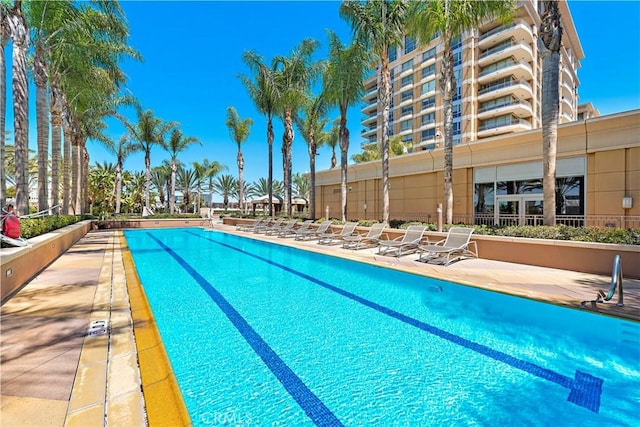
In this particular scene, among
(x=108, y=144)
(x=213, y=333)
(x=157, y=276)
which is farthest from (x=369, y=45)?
(x=108, y=144)

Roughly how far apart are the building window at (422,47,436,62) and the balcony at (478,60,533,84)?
8687mm

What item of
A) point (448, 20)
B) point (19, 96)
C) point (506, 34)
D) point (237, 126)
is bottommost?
point (19, 96)

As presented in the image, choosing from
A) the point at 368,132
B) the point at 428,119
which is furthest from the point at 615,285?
the point at 368,132

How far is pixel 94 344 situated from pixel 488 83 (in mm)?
49101

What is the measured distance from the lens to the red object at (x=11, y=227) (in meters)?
6.62

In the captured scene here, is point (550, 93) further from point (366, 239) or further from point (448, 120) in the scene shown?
point (366, 239)

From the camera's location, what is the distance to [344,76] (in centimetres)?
1762

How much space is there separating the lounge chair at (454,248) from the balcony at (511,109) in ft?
116

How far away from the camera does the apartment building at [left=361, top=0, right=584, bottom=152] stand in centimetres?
3803

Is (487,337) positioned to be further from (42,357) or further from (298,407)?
(42,357)

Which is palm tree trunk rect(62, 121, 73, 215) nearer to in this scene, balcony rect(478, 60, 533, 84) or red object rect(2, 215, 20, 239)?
red object rect(2, 215, 20, 239)

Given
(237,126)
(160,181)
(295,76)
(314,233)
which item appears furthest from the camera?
(160,181)

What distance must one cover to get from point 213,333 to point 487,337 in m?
4.37

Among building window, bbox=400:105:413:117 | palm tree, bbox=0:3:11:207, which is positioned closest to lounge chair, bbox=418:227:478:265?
palm tree, bbox=0:3:11:207
